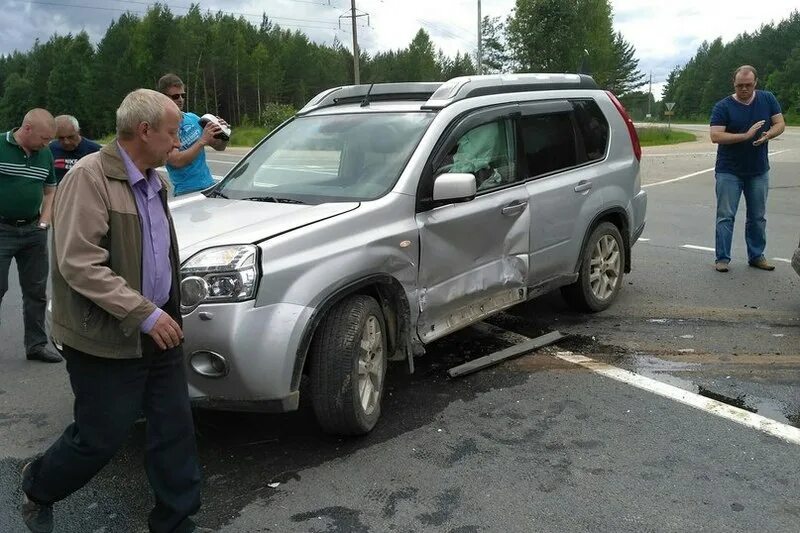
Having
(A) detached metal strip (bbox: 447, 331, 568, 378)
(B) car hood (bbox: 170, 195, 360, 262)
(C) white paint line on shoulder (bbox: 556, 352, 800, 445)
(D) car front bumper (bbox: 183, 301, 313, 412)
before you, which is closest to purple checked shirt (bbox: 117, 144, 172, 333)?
(D) car front bumper (bbox: 183, 301, 313, 412)

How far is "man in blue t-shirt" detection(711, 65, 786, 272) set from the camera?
7.47 m

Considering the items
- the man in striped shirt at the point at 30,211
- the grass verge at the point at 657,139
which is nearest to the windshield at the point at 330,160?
the man in striped shirt at the point at 30,211

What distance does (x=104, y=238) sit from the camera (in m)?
2.54

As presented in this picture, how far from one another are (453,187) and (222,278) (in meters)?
1.44

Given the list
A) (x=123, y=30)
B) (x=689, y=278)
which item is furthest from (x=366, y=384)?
(x=123, y=30)

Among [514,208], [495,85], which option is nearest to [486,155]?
[514,208]

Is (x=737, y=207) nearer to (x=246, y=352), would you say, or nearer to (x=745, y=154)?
(x=745, y=154)

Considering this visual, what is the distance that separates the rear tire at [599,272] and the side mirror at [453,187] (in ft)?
6.27

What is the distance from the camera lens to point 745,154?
759cm

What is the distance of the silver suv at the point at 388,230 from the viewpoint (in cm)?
341

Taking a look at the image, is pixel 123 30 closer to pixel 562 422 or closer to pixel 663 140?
pixel 663 140

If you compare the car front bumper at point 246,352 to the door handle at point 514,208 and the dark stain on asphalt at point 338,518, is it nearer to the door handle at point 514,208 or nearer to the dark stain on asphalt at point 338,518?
the dark stain on asphalt at point 338,518

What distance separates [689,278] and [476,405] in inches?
157

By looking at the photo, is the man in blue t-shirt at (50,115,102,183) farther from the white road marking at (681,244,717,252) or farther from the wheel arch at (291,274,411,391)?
the white road marking at (681,244,717,252)
